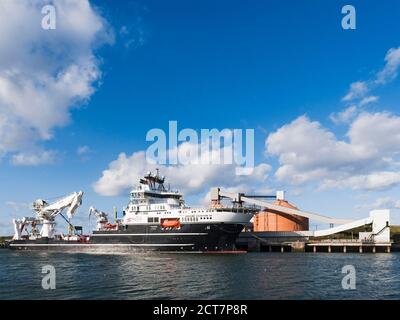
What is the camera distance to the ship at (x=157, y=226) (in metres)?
66.1

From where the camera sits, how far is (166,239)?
221ft

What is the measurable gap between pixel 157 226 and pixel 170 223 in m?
2.44

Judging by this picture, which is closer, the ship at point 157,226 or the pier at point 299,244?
the ship at point 157,226

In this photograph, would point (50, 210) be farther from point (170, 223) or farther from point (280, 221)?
point (280, 221)

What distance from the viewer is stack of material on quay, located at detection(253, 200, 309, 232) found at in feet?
323

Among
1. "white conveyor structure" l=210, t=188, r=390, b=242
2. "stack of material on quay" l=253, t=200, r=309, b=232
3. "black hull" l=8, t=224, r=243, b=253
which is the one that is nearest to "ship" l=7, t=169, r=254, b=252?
"black hull" l=8, t=224, r=243, b=253

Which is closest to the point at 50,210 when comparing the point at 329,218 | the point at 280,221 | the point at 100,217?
the point at 100,217

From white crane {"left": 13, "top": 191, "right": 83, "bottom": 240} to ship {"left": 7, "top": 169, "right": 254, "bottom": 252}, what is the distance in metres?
0.21

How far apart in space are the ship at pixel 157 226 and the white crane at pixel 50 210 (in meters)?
0.21

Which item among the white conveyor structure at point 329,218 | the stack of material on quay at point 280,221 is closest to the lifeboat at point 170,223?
the white conveyor structure at point 329,218

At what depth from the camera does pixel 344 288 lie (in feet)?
104

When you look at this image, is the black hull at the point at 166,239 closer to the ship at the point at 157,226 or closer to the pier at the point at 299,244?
the ship at the point at 157,226

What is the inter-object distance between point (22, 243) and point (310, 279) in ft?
234
